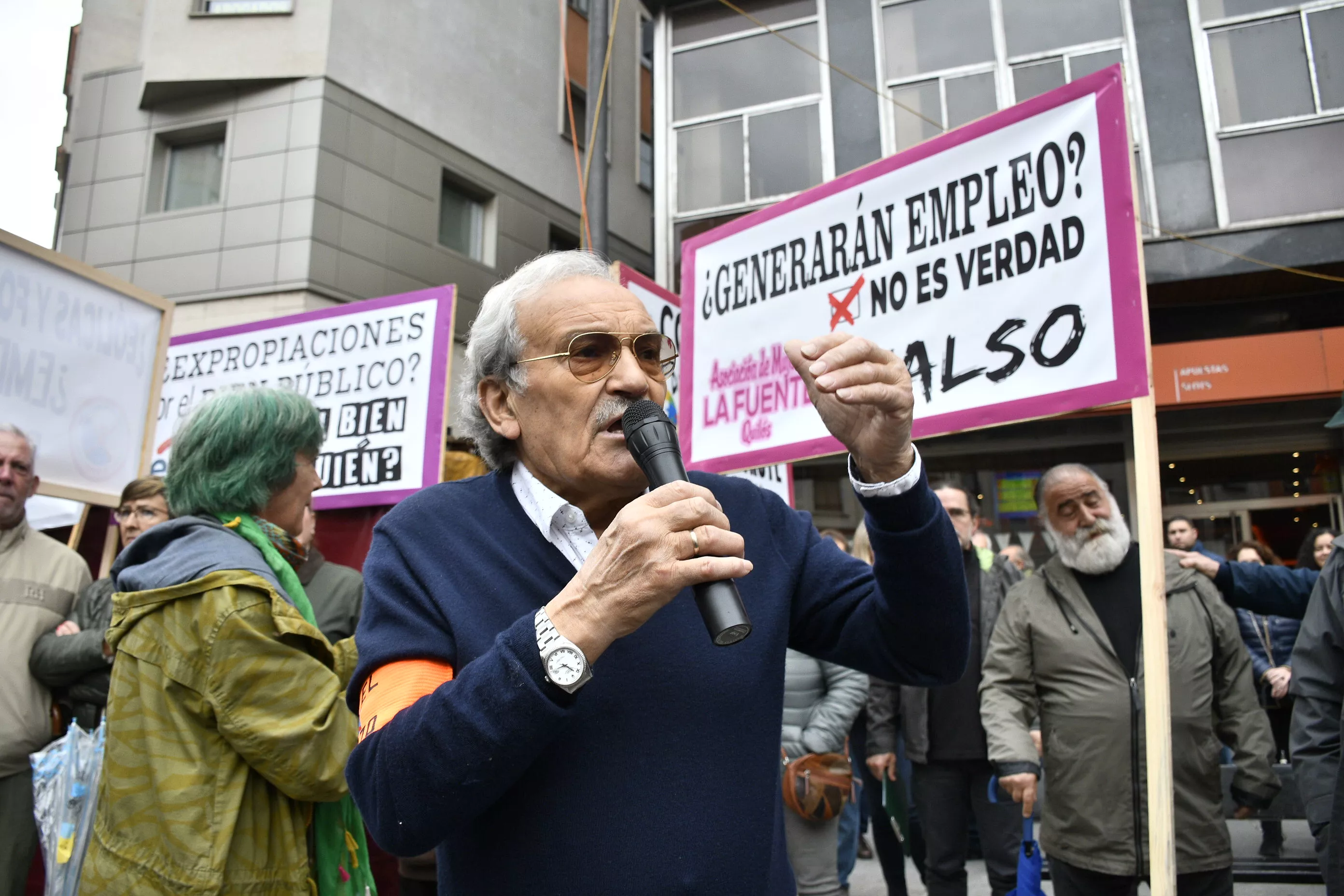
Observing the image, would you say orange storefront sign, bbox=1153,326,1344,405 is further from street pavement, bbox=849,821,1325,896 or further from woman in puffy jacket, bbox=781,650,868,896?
woman in puffy jacket, bbox=781,650,868,896

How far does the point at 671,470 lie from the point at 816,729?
3201 millimetres

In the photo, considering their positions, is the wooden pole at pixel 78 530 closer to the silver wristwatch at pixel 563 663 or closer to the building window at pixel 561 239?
the silver wristwatch at pixel 563 663

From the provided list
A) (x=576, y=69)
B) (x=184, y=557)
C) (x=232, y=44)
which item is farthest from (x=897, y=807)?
(x=576, y=69)

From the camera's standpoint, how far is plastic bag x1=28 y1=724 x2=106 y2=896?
2584 millimetres

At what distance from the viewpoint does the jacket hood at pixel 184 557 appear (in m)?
1.89

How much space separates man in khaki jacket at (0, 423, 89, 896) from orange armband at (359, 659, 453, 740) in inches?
95.2

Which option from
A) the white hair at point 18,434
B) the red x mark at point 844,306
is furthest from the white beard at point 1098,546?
the white hair at point 18,434

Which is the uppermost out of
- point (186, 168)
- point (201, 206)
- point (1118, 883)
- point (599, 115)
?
point (186, 168)

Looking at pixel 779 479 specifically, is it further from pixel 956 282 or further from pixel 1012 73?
pixel 1012 73

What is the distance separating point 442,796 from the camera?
114 cm

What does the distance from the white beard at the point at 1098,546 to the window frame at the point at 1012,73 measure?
6206mm

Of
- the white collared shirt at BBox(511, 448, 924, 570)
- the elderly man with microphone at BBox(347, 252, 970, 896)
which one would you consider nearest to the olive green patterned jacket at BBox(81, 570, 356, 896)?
the elderly man with microphone at BBox(347, 252, 970, 896)

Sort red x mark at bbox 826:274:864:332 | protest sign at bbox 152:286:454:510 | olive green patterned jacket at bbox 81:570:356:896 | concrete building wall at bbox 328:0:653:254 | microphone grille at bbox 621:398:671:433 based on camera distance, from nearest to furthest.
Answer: microphone grille at bbox 621:398:671:433
olive green patterned jacket at bbox 81:570:356:896
red x mark at bbox 826:274:864:332
protest sign at bbox 152:286:454:510
concrete building wall at bbox 328:0:653:254

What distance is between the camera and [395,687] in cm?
128
